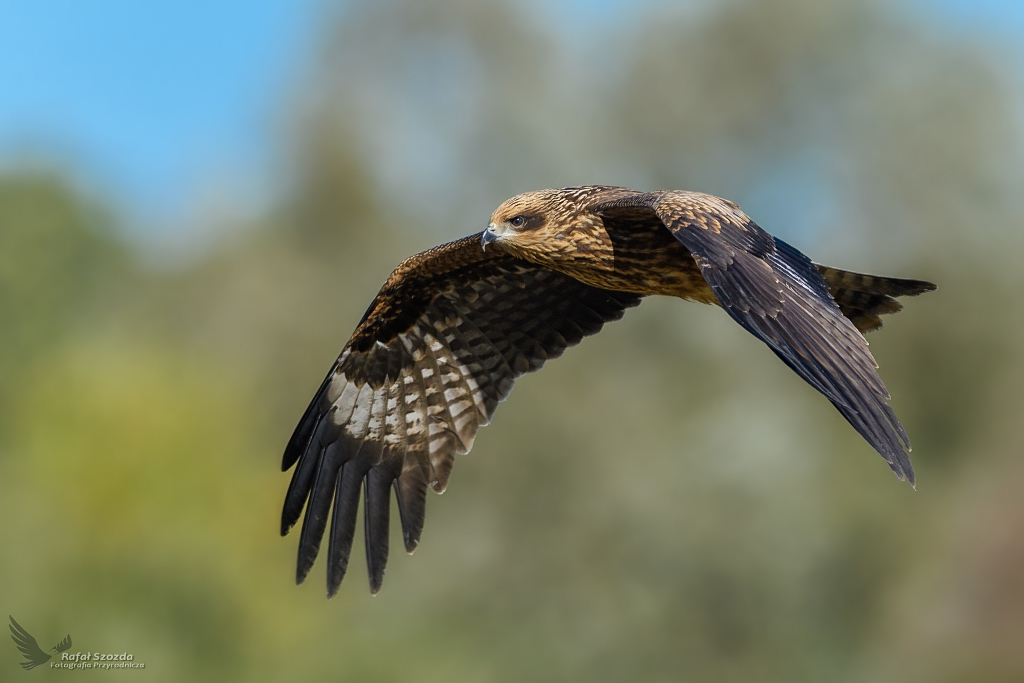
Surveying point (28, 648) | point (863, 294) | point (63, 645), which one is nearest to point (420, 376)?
point (863, 294)

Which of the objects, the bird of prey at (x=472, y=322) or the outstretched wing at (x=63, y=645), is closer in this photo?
the bird of prey at (x=472, y=322)

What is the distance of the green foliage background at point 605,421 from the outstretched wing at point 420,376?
8.95 metres

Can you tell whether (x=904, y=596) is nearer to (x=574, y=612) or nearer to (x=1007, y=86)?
(x=574, y=612)

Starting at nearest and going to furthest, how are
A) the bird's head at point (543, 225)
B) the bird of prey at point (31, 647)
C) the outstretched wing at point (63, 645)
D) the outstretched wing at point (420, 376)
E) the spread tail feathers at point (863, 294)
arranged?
the bird's head at point (543, 225) → the spread tail feathers at point (863, 294) → the outstretched wing at point (420, 376) → the outstretched wing at point (63, 645) → the bird of prey at point (31, 647)

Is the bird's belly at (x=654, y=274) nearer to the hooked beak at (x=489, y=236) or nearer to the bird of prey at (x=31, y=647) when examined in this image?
the hooked beak at (x=489, y=236)

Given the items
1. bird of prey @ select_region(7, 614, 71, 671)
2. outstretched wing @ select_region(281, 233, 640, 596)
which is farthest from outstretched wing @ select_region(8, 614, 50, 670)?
outstretched wing @ select_region(281, 233, 640, 596)

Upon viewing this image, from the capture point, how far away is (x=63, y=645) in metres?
16.5

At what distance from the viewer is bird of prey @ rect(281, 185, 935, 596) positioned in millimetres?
8383

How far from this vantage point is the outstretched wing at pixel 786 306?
6508 mm

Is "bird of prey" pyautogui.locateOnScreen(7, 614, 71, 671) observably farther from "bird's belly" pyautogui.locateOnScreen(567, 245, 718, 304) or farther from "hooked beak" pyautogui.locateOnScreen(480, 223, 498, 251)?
"bird's belly" pyautogui.locateOnScreen(567, 245, 718, 304)

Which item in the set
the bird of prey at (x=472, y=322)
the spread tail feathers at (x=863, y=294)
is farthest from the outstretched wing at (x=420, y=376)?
the spread tail feathers at (x=863, y=294)

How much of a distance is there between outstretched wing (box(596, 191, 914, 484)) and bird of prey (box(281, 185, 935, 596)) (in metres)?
0.03

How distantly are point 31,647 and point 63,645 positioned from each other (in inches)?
15.0

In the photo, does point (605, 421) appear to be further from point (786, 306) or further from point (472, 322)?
point (786, 306)
